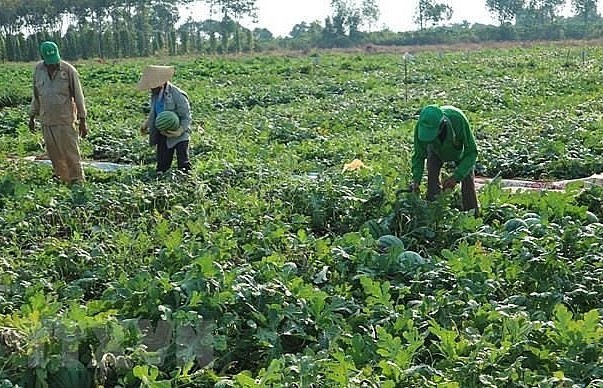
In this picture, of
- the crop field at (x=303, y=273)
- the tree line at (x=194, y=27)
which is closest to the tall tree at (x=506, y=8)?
the tree line at (x=194, y=27)

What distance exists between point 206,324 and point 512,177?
19.0 feet

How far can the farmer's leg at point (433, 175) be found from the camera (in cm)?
629

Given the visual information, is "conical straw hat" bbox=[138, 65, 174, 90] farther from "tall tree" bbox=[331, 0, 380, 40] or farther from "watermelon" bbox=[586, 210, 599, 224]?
"tall tree" bbox=[331, 0, 380, 40]

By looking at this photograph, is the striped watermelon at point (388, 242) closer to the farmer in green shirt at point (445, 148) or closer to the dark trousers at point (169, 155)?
the farmer in green shirt at point (445, 148)

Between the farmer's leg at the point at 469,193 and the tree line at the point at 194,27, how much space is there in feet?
132

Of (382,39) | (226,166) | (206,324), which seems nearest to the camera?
(206,324)

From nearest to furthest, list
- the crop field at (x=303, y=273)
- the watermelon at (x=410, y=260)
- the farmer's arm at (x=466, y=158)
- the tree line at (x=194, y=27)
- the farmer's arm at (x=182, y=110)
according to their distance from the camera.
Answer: the crop field at (x=303, y=273)
the watermelon at (x=410, y=260)
the farmer's arm at (x=466, y=158)
the farmer's arm at (x=182, y=110)
the tree line at (x=194, y=27)

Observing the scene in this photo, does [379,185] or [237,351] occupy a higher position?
[379,185]

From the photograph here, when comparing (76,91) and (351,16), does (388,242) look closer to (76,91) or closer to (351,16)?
(76,91)

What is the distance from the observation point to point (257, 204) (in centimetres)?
663

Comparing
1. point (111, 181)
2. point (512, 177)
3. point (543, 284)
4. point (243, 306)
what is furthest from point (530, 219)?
point (111, 181)

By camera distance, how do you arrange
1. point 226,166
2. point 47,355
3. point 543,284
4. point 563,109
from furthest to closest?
1. point 563,109
2. point 226,166
3. point 543,284
4. point 47,355

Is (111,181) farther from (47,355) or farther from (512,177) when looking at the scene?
(47,355)

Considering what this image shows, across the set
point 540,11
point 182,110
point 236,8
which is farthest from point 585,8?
point 182,110
